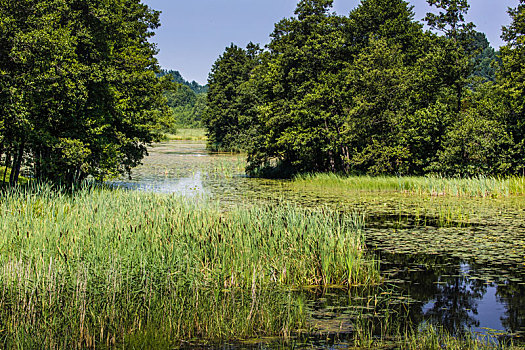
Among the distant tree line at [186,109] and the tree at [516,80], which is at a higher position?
the distant tree line at [186,109]

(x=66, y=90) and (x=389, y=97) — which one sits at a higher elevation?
(x=389, y=97)

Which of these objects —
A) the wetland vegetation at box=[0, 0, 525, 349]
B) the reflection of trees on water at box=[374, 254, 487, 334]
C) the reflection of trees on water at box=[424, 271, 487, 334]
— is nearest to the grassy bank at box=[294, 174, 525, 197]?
the wetland vegetation at box=[0, 0, 525, 349]

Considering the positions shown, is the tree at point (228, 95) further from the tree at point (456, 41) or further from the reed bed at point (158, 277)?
the reed bed at point (158, 277)

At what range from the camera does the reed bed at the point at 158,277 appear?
685 centimetres

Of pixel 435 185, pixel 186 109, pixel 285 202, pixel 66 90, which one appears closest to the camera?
pixel 66 90

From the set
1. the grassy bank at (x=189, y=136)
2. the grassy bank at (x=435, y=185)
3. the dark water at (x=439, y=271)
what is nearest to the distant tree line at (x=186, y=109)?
the grassy bank at (x=189, y=136)

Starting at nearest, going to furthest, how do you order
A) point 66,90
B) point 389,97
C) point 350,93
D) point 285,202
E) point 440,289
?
1. point 440,289
2. point 66,90
3. point 285,202
4. point 389,97
5. point 350,93

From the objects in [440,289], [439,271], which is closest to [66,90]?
[439,271]

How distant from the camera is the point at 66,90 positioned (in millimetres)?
18375

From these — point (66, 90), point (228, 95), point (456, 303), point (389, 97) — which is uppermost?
point (228, 95)

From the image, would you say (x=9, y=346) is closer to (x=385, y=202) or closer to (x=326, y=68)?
(x=385, y=202)

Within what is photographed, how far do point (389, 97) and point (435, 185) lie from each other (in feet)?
28.6

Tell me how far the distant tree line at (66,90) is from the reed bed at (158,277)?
22.6 feet

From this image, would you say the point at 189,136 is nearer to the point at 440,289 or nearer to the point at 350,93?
the point at 350,93
